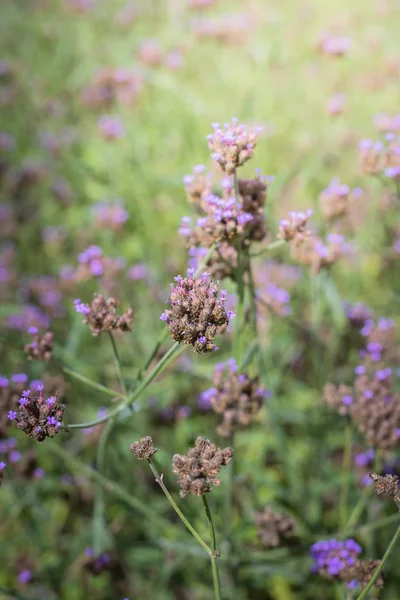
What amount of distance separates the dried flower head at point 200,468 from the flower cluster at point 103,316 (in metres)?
0.64

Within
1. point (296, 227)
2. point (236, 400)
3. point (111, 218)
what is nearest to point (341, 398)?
point (236, 400)

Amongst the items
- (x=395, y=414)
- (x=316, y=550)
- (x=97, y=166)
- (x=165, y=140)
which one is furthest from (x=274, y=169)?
(x=316, y=550)

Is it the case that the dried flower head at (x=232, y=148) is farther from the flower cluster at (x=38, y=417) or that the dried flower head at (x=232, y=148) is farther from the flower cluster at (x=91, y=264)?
the flower cluster at (x=91, y=264)

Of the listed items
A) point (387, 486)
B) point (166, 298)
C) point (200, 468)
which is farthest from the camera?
point (166, 298)

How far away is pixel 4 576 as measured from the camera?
343cm

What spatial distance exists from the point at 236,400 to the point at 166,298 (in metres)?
1.83

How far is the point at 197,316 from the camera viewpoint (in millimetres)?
1726

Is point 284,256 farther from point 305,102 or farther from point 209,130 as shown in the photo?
point 305,102

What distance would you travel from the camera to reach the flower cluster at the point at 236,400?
2.46m

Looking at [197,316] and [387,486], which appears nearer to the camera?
[387,486]

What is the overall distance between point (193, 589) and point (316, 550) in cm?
115

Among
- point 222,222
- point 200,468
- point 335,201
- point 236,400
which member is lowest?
point 200,468

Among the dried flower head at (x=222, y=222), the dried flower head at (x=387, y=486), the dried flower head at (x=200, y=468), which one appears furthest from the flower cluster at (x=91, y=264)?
the dried flower head at (x=387, y=486)

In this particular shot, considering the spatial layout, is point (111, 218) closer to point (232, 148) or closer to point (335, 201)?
point (335, 201)
